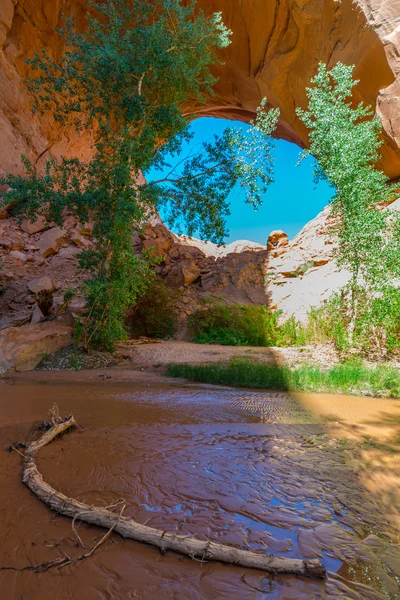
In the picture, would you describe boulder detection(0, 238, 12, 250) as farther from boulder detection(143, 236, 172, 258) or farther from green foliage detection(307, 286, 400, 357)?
green foliage detection(307, 286, 400, 357)

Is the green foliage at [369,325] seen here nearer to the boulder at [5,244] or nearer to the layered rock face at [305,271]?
the layered rock face at [305,271]

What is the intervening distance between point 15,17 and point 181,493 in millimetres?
20109

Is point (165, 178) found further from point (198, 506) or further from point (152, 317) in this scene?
point (198, 506)

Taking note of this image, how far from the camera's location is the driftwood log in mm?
1755

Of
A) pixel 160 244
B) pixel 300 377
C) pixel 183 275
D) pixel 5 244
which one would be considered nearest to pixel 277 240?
pixel 183 275

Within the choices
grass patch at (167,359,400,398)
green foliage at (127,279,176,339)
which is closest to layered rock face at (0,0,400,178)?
green foliage at (127,279,176,339)

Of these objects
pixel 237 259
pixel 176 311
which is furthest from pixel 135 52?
pixel 237 259

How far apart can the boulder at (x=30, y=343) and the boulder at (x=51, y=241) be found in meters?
6.94

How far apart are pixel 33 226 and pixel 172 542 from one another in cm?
1662

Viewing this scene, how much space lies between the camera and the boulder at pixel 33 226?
52.1ft

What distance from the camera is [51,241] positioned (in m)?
15.8

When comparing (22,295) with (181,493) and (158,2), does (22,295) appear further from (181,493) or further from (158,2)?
(181,493)

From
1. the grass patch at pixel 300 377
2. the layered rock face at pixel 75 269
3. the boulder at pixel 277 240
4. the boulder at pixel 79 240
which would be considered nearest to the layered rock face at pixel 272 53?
the layered rock face at pixel 75 269

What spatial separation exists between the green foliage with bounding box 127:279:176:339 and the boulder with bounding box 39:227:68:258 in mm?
5345
